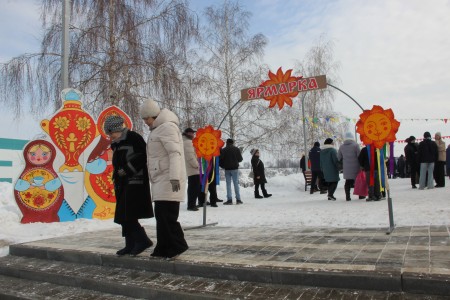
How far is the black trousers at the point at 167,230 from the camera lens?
4.50 meters

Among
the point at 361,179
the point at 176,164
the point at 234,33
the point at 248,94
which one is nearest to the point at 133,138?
the point at 176,164

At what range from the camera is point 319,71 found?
29797 mm

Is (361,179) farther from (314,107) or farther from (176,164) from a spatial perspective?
(314,107)

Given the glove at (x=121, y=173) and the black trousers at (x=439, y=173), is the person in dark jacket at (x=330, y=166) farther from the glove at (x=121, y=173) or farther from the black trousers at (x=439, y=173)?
the glove at (x=121, y=173)

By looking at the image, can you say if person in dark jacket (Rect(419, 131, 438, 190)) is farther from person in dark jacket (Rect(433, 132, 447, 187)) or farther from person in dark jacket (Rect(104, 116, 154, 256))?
person in dark jacket (Rect(104, 116, 154, 256))

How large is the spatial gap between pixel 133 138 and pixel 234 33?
19.5 m

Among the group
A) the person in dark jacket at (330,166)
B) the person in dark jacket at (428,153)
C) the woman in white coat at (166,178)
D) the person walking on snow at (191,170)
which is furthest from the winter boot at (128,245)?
the person in dark jacket at (428,153)

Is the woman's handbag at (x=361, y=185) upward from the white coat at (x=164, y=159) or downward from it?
downward

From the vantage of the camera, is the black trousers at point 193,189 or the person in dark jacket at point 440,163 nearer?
the black trousers at point 193,189

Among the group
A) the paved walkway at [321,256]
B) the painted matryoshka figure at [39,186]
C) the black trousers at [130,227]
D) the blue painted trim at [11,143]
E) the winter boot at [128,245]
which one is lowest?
the paved walkway at [321,256]

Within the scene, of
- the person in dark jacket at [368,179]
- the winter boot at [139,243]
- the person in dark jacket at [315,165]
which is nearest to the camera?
the winter boot at [139,243]

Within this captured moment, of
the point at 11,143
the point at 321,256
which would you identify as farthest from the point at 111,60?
the point at 321,256

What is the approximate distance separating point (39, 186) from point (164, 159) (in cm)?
479

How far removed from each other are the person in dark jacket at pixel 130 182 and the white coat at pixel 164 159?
0.20 m
